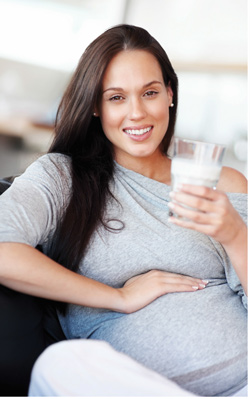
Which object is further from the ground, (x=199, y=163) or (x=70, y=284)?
(x=199, y=163)

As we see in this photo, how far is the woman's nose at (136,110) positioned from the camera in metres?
1.60

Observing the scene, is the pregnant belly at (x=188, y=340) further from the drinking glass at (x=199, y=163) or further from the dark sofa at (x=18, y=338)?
the drinking glass at (x=199, y=163)

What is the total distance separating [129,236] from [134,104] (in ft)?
1.30

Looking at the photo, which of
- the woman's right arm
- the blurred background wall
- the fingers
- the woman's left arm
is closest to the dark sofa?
the woman's right arm

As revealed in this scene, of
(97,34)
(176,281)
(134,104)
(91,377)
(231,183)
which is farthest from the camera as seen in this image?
(97,34)

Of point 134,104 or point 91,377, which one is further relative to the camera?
point 134,104

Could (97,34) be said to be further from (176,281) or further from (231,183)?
(176,281)

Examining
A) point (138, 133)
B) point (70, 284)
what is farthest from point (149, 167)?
point (70, 284)

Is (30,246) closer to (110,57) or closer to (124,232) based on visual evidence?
(124,232)

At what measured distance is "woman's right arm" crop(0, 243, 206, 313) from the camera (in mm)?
1360

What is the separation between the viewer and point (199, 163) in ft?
3.86

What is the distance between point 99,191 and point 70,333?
443 mm

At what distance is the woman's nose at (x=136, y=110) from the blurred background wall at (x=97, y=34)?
3328 mm

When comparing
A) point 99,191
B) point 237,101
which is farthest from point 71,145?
point 237,101
